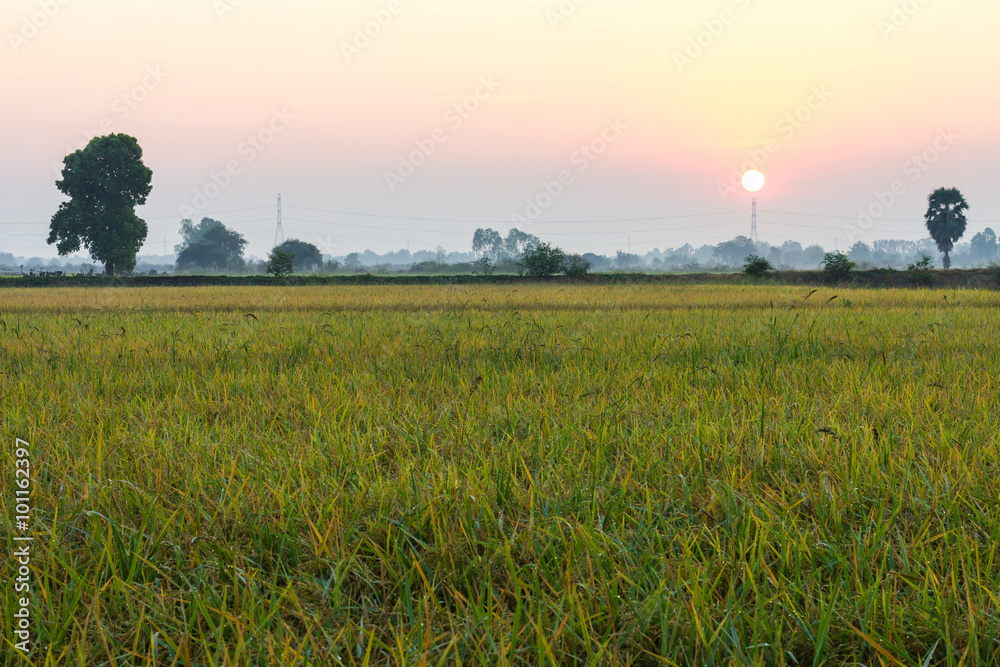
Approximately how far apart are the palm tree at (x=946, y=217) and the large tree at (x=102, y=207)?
70984 millimetres

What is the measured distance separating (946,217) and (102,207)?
243ft

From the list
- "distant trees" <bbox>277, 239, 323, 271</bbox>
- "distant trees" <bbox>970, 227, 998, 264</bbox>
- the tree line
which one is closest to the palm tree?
the tree line

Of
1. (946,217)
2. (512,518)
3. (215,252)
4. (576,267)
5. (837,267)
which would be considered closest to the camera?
(512,518)

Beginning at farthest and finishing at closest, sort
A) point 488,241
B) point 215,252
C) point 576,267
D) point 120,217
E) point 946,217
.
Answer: point 488,241 → point 215,252 → point 946,217 → point 120,217 → point 576,267

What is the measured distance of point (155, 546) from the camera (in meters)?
1.69

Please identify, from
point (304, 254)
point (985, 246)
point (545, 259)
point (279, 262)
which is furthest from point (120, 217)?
point (985, 246)

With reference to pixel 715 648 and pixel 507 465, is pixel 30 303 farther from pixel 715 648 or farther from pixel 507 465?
pixel 715 648

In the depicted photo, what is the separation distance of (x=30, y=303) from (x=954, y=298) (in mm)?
23392

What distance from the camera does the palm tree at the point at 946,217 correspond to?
5550cm

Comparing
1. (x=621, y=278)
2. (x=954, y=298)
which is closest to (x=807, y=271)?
(x=621, y=278)

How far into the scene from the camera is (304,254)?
8175cm

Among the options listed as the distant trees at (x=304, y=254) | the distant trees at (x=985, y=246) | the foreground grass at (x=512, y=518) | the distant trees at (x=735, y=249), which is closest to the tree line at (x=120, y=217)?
the foreground grass at (x=512, y=518)

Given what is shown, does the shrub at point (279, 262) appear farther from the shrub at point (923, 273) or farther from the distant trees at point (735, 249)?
the distant trees at point (735, 249)

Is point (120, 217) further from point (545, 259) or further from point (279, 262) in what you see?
point (545, 259)
